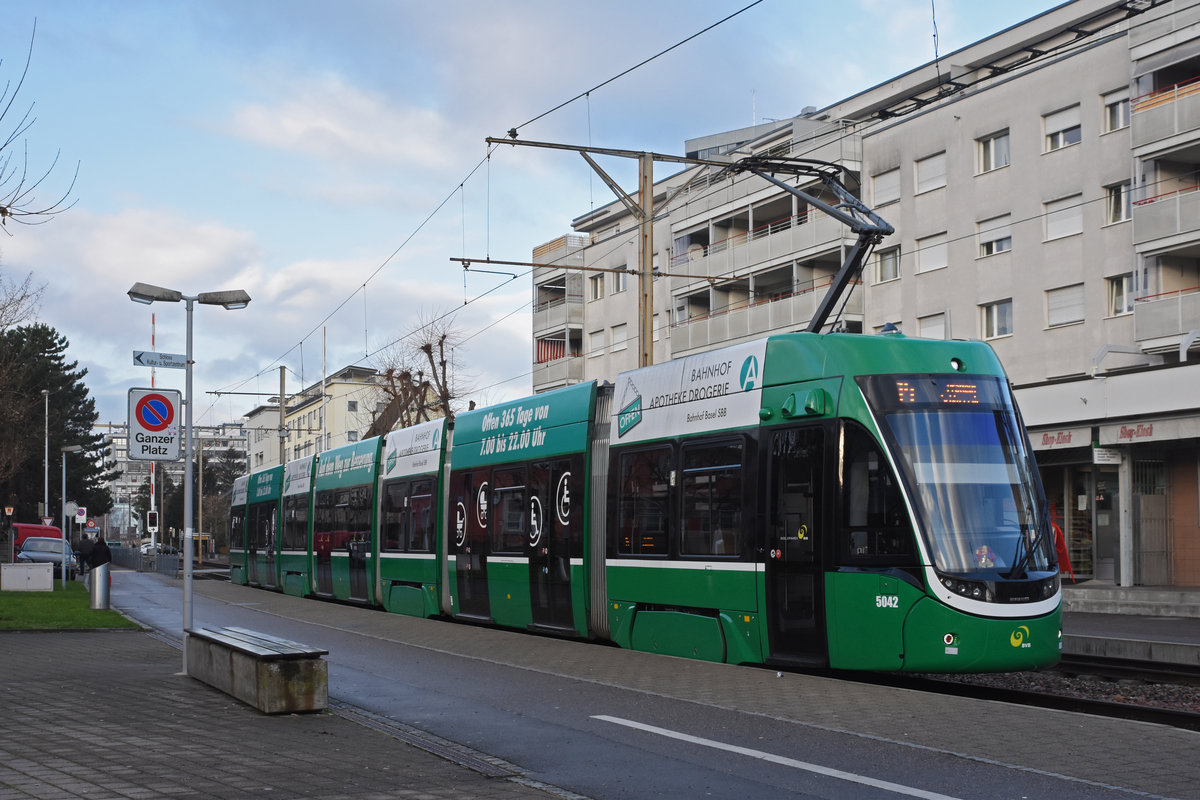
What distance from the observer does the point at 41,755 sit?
319 inches

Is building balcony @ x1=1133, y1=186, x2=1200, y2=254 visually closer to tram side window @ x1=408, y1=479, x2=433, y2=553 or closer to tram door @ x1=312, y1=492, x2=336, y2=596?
tram side window @ x1=408, y1=479, x2=433, y2=553

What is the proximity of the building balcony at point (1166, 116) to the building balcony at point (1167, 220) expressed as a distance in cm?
122

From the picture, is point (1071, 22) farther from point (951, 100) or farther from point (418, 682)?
point (418, 682)

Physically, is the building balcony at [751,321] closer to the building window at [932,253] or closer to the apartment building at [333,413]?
the building window at [932,253]

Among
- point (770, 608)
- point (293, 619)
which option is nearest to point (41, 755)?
point (770, 608)

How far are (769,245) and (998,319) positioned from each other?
1026cm

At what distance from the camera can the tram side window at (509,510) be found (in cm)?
1845

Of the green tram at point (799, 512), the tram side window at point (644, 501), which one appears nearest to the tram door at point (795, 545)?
the green tram at point (799, 512)

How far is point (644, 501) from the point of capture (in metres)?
15.2

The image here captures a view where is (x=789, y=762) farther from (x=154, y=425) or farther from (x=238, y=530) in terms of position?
(x=238, y=530)

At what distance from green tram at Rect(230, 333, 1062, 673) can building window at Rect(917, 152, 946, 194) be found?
2356cm

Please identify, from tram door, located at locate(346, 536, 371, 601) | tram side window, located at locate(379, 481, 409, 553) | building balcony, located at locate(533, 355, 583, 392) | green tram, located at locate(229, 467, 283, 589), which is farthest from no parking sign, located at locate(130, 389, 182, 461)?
building balcony, located at locate(533, 355, 583, 392)

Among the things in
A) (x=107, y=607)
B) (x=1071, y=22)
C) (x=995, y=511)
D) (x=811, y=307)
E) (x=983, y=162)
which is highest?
(x=1071, y=22)

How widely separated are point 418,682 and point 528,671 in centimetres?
115
